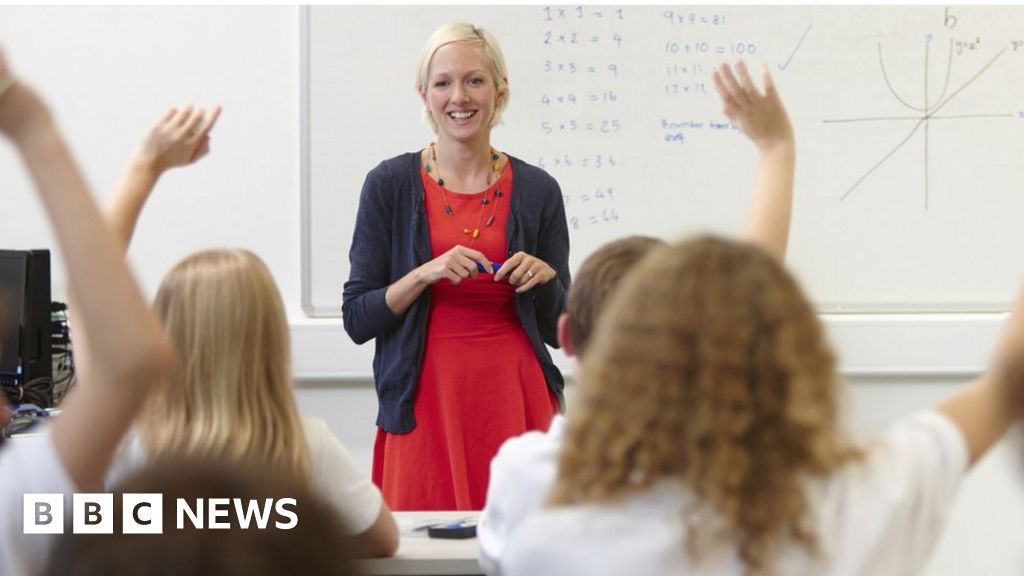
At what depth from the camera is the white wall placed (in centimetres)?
384

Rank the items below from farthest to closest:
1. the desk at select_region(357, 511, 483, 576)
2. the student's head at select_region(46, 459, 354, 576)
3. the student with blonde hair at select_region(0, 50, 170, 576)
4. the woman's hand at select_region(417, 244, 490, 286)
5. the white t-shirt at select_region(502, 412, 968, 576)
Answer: the woman's hand at select_region(417, 244, 490, 286)
the desk at select_region(357, 511, 483, 576)
the white t-shirt at select_region(502, 412, 968, 576)
the student with blonde hair at select_region(0, 50, 170, 576)
the student's head at select_region(46, 459, 354, 576)

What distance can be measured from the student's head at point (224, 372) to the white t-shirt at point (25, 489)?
0.33 meters

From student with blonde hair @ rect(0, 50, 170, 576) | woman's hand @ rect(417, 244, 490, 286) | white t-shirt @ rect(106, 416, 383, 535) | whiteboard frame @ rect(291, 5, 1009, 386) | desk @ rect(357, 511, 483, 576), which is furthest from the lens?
whiteboard frame @ rect(291, 5, 1009, 386)

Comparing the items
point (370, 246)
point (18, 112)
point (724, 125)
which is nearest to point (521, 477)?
point (18, 112)

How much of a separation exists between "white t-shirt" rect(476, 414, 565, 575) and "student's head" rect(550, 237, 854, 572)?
0.31m

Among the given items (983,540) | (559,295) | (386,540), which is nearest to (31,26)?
(559,295)

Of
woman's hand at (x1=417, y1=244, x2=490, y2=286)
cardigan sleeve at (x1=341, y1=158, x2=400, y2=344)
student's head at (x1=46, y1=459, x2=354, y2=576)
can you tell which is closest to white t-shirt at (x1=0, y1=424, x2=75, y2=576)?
student's head at (x1=46, y1=459, x2=354, y2=576)

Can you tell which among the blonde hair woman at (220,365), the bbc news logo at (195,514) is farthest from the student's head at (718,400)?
the blonde hair woman at (220,365)

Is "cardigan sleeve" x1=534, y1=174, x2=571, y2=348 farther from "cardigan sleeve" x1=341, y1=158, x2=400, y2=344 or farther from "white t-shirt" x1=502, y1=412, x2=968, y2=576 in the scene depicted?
"white t-shirt" x1=502, y1=412, x2=968, y2=576

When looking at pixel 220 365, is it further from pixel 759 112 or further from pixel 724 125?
pixel 724 125

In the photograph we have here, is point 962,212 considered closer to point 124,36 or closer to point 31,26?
point 124,36

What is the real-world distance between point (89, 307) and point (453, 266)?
1.50 metres

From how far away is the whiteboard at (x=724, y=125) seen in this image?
12.6ft

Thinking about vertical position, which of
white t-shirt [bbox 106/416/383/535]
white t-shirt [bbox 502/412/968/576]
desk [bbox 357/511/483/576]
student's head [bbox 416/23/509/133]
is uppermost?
student's head [bbox 416/23/509/133]
